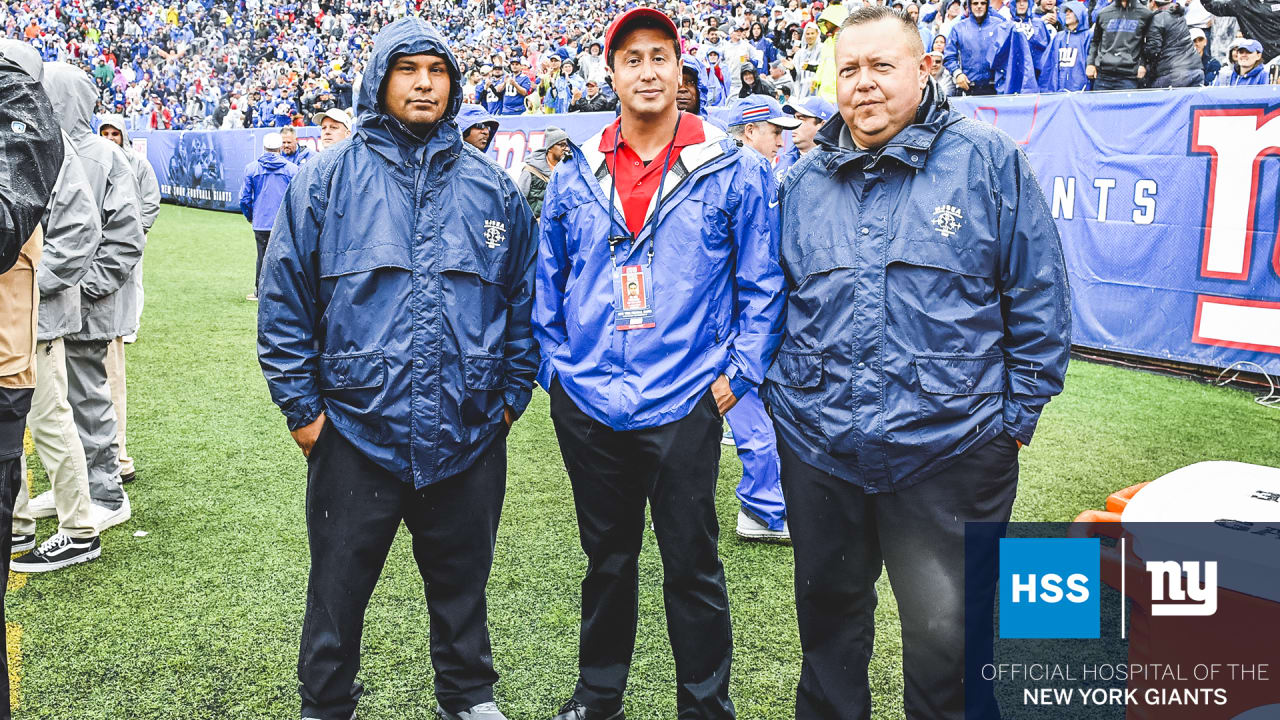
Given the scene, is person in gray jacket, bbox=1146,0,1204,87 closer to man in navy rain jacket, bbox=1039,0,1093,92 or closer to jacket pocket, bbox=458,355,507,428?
man in navy rain jacket, bbox=1039,0,1093,92

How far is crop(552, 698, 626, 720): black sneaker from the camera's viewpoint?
282 centimetres

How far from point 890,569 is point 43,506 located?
13.7 ft

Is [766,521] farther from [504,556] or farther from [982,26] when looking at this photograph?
[982,26]

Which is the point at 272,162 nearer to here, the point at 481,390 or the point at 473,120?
the point at 473,120

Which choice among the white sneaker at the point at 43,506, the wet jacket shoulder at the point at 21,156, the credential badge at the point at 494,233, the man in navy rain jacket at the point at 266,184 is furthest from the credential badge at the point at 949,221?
the man in navy rain jacket at the point at 266,184

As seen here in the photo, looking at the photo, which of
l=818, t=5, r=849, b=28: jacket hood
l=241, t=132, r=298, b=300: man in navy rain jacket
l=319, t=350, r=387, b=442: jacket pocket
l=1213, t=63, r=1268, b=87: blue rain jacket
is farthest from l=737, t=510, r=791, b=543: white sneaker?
l=818, t=5, r=849, b=28: jacket hood

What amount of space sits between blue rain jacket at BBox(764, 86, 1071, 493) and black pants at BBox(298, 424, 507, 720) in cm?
108

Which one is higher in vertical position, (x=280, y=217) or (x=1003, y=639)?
(x=280, y=217)

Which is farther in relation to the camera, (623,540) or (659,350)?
(623,540)

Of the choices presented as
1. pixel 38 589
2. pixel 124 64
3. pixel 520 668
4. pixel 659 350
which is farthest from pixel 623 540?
pixel 124 64

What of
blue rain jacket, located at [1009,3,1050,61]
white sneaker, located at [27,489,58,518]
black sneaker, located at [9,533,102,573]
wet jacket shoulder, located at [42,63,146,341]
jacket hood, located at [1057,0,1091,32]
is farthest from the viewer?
jacket hood, located at [1057,0,1091,32]

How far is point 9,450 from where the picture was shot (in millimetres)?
2408

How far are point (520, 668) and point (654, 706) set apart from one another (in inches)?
20.3

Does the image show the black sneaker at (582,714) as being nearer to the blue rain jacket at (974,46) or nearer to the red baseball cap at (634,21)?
the red baseball cap at (634,21)
